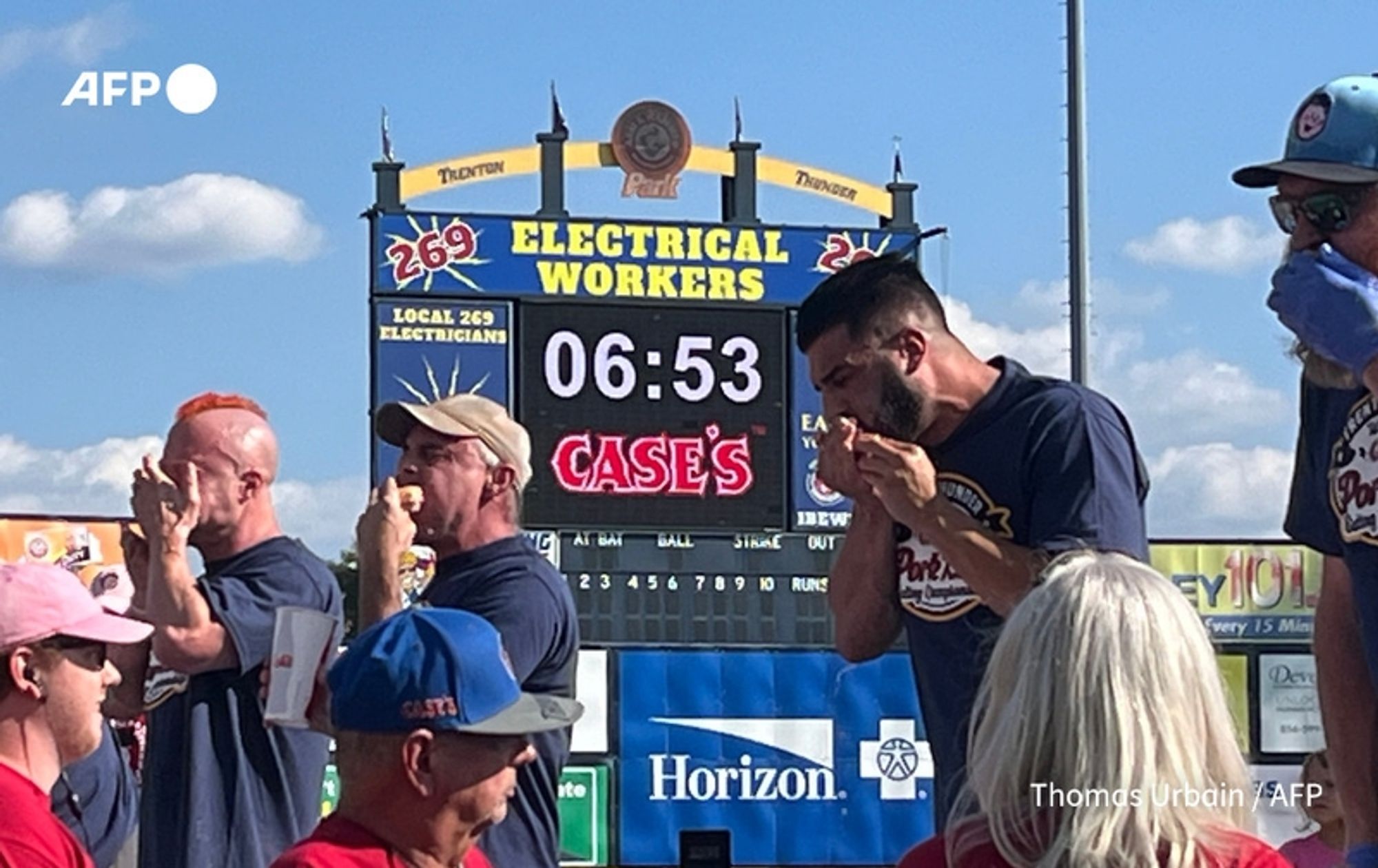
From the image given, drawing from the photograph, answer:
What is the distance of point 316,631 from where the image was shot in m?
5.09

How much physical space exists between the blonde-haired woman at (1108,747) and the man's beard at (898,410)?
169 centimetres

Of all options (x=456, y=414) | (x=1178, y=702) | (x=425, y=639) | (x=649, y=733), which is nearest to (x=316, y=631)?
(x=456, y=414)

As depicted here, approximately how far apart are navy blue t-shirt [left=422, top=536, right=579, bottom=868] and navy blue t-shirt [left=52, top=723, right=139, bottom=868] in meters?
1.23

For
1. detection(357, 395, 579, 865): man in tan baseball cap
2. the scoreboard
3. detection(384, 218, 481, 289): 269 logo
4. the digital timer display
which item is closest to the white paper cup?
detection(357, 395, 579, 865): man in tan baseball cap

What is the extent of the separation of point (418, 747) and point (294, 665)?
4.89 ft

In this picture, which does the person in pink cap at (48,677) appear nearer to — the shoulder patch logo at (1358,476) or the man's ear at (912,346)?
the man's ear at (912,346)

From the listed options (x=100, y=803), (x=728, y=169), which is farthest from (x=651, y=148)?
(x=100, y=803)

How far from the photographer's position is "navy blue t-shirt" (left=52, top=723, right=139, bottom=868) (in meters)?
6.00

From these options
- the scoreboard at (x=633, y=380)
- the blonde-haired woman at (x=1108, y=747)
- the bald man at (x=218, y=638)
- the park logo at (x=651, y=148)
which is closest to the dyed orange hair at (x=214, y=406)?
the bald man at (x=218, y=638)

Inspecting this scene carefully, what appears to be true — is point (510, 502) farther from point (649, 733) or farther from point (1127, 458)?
point (649, 733)

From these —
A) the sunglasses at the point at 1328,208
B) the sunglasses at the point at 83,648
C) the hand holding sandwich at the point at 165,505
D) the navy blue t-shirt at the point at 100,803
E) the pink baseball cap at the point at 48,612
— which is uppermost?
the sunglasses at the point at 1328,208

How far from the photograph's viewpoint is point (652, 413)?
20.4 metres

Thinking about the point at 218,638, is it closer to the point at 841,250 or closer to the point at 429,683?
the point at 429,683

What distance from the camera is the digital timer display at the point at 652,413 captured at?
20.3 metres
